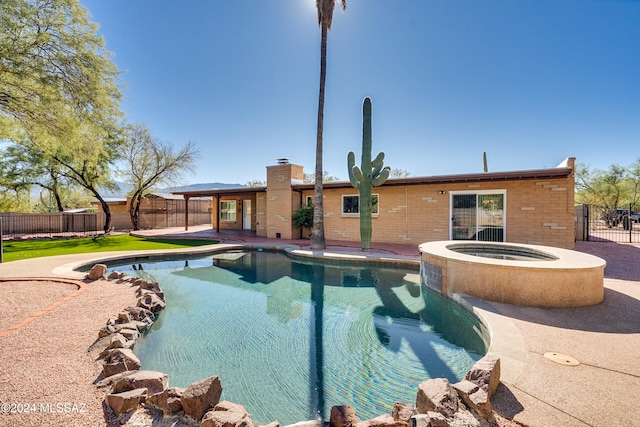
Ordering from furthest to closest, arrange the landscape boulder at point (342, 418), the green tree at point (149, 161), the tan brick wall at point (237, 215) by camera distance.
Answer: the tan brick wall at point (237, 215) < the green tree at point (149, 161) < the landscape boulder at point (342, 418)

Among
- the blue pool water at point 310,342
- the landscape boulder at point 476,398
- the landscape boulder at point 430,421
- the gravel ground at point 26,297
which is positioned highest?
the landscape boulder at point 476,398

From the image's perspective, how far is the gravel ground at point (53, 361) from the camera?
2508 millimetres

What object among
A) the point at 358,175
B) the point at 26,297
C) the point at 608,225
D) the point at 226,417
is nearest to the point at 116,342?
the point at 226,417

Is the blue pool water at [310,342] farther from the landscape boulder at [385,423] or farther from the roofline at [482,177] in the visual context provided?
the roofline at [482,177]

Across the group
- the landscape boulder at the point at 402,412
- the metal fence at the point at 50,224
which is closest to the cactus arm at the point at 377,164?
the landscape boulder at the point at 402,412

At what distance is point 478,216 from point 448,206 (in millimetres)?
1254

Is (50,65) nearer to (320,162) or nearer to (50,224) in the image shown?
(320,162)

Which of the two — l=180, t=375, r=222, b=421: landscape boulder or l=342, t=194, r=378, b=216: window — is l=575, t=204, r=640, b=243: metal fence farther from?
l=180, t=375, r=222, b=421: landscape boulder

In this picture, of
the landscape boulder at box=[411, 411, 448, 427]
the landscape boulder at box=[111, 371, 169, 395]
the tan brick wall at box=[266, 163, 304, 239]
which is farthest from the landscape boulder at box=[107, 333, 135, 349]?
the tan brick wall at box=[266, 163, 304, 239]

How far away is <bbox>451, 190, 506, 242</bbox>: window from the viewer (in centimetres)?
1156

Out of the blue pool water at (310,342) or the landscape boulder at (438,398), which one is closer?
the landscape boulder at (438,398)

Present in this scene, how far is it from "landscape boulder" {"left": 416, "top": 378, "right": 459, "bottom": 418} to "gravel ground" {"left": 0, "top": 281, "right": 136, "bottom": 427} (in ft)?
9.20

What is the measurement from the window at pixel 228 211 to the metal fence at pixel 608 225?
22.3 meters

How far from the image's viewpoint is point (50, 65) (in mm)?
6605
